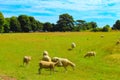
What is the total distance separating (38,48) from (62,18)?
129038mm

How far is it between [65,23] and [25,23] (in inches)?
854

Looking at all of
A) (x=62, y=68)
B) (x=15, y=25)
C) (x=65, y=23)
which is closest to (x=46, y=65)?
(x=62, y=68)

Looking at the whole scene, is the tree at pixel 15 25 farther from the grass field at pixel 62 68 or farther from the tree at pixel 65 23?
the grass field at pixel 62 68

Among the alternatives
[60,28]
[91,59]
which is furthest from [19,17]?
[91,59]

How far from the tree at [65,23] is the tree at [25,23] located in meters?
17.2

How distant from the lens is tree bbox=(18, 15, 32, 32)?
18762 centimetres

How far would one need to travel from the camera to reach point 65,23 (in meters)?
189

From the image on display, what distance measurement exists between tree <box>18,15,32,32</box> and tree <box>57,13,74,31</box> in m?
17.2

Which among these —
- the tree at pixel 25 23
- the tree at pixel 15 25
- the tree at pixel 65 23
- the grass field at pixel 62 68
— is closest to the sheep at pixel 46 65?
the grass field at pixel 62 68

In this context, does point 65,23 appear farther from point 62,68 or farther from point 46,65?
point 46,65

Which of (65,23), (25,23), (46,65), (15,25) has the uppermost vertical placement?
(25,23)

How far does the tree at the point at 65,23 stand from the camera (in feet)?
627

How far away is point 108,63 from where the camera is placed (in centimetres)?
4691

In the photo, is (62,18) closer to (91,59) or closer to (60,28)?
(60,28)
